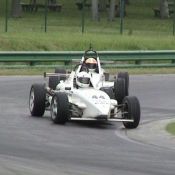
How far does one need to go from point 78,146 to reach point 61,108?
7.79 feet

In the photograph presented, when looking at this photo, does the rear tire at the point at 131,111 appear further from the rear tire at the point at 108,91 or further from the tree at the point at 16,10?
the tree at the point at 16,10

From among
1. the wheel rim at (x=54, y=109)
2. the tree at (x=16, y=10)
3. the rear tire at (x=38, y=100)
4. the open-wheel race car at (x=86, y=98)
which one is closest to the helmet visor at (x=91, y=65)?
the open-wheel race car at (x=86, y=98)

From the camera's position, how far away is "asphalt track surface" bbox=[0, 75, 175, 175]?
1055cm

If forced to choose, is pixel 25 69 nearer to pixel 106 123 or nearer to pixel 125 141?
pixel 106 123

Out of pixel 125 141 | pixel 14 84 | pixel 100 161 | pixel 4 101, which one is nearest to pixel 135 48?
pixel 14 84

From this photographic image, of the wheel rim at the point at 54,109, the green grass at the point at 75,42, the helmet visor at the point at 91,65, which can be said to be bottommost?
the wheel rim at the point at 54,109

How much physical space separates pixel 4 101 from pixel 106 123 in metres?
3.69

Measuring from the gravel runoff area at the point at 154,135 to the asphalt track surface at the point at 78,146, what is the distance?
2 cm

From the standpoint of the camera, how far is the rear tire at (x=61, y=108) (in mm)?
15023

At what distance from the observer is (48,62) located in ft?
99.4

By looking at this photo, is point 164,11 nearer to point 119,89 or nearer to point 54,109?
point 119,89

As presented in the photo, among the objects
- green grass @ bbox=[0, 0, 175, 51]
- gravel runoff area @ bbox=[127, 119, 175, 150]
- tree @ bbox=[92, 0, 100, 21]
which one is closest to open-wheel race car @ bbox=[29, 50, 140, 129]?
gravel runoff area @ bbox=[127, 119, 175, 150]

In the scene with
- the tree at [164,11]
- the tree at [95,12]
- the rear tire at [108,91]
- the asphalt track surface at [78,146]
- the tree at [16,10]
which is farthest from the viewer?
the tree at [164,11]

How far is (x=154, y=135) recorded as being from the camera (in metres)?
14.4
